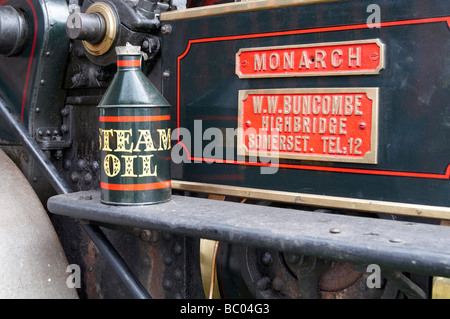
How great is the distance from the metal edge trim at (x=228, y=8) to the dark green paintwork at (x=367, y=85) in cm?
2

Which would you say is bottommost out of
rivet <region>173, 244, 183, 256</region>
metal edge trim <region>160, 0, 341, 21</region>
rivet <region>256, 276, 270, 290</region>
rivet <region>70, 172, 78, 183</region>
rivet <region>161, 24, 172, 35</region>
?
rivet <region>256, 276, 270, 290</region>

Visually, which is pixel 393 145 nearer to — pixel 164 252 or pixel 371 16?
pixel 371 16

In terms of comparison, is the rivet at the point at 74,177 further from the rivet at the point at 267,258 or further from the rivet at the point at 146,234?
the rivet at the point at 267,258

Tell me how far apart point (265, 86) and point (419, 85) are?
0.47 metres

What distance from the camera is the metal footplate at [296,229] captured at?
1.20 m

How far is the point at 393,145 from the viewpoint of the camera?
149 centimetres

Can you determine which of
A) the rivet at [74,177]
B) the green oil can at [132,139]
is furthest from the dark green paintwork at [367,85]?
the rivet at [74,177]

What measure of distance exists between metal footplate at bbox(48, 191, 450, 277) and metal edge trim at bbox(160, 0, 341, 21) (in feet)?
1.96

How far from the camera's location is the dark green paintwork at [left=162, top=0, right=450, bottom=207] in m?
1.42

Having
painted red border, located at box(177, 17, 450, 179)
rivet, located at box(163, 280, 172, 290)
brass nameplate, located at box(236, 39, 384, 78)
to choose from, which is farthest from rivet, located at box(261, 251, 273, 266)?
brass nameplate, located at box(236, 39, 384, 78)

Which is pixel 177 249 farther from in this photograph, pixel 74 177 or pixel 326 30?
pixel 326 30

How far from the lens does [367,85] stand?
5.01 feet

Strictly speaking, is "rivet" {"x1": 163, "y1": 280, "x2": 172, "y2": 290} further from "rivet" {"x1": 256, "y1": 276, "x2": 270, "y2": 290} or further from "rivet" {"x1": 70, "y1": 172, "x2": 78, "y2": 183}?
"rivet" {"x1": 70, "y1": 172, "x2": 78, "y2": 183}
